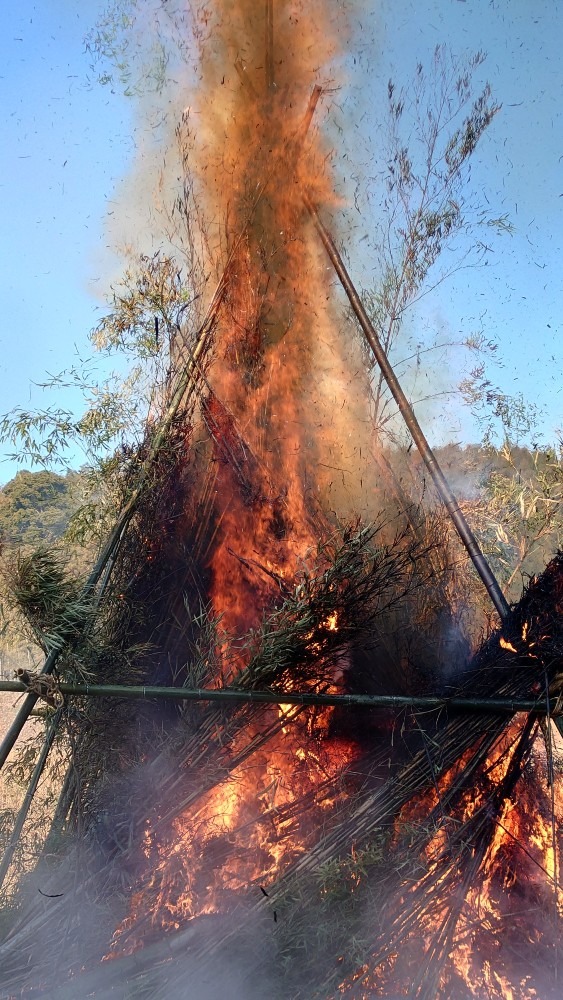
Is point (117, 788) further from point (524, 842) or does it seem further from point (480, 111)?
point (480, 111)

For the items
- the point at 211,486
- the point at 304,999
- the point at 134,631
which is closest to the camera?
the point at 304,999

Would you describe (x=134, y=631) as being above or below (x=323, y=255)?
below

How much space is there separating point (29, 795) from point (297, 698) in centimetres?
167

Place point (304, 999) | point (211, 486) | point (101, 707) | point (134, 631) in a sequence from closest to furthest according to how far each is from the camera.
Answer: point (304, 999) → point (101, 707) → point (134, 631) → point (211, 486)

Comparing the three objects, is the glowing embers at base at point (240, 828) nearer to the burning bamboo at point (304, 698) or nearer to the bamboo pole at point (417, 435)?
the burning bamboo at point (304, 698)

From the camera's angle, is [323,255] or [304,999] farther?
[323,255]

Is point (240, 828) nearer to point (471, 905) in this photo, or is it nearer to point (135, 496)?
point (471, 905)

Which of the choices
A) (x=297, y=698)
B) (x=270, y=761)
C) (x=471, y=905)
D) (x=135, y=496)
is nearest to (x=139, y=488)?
(x=135, y=496)

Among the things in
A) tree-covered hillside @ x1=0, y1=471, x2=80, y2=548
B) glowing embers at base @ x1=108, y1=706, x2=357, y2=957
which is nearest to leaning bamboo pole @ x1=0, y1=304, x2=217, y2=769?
glowing embers at base @ x1=108, y1=706, x2=357, y2=957

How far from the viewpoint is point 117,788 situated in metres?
4.22

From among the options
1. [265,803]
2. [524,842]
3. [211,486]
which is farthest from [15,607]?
[524,842]

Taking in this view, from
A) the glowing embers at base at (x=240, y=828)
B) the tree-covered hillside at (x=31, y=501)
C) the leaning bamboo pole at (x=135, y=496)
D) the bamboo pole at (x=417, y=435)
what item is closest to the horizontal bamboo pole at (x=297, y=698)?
the leaning bamboo pole at (x=135, y=496)

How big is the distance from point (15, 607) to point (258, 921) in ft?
7.21

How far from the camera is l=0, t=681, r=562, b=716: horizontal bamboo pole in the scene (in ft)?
12.9
